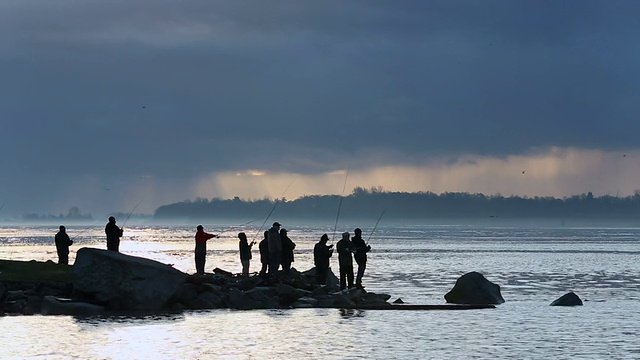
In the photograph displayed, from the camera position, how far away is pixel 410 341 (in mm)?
22234

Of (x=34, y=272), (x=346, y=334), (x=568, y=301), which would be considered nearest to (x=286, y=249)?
(x=34, y=272)

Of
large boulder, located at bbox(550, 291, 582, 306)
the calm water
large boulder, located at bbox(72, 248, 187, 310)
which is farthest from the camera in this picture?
large boulder, located at bbox(550, 291, 582, 306)

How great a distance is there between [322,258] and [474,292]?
5.17 meters

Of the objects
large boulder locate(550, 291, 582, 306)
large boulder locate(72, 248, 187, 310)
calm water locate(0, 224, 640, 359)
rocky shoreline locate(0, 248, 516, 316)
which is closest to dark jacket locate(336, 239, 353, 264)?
rocky shoreline locate(0, 248, 516, 316)

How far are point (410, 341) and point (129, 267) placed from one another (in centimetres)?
914

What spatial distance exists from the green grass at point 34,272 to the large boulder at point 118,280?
410cm

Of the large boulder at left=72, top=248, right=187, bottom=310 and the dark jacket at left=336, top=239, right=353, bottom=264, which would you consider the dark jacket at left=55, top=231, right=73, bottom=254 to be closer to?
the large boulder at left=72, top=248, right=187, bottom=310

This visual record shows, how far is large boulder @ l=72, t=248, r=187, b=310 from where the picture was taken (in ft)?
91.6

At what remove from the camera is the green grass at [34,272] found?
106 feet

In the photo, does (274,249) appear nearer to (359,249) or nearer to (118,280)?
(359,249)

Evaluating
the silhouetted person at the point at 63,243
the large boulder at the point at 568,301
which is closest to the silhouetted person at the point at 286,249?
the silhouetted person at the point at 63,243

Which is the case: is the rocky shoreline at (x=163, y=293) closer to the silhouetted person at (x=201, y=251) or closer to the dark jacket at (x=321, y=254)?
the dark jacket at (x=321, y=254)

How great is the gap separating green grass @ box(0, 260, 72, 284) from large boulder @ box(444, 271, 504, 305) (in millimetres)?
12034

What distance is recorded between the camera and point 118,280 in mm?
28000
